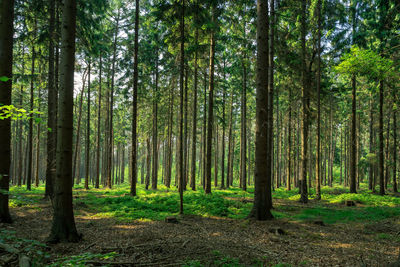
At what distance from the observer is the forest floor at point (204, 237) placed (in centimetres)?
458

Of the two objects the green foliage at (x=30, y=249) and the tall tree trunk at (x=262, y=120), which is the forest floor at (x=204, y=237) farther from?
the tall tree trunk at (x=262, y=120)

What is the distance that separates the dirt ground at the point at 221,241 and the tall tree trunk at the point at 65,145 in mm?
427

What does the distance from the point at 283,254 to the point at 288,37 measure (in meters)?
11.3

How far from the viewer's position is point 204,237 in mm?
6508

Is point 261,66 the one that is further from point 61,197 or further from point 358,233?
point 61,197

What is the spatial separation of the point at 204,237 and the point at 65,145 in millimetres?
4484

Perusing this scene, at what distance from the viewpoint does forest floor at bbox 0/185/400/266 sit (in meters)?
4.58

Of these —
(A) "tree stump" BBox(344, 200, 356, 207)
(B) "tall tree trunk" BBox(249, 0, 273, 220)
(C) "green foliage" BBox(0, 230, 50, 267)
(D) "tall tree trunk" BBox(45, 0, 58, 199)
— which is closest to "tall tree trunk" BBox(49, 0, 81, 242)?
(C) "green foliage" BBox(0, 230, 50, 267)

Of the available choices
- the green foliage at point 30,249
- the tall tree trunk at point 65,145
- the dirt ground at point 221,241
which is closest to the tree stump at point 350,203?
the dirt ground at point 221,241

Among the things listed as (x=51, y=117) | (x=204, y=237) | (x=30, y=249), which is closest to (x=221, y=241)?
(x=204, y=237)

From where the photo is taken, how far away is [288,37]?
493 inches

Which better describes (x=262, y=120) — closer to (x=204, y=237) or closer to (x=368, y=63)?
(x=204, y=237)

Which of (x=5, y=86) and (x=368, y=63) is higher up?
(x=368, y=63)

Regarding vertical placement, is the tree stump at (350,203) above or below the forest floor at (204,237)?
below
